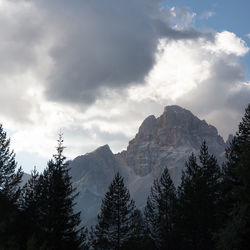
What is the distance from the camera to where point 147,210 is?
4497 cm

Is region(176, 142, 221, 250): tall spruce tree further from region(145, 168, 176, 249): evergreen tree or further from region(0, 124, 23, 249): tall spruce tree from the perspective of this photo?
region(0, 124, 23, 249): tall spruce tree

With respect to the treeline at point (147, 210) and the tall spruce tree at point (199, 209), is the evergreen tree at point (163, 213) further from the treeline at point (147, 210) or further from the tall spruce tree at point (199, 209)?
the tall spruce tree at point (199, 209)

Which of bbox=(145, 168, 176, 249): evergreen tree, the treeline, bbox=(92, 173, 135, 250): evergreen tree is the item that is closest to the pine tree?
the treeline

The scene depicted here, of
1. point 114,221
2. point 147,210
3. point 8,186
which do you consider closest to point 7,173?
point 8,186

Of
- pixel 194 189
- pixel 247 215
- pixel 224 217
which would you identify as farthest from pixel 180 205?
pixel 247 215

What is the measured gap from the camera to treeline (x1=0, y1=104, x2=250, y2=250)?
21.1 metres

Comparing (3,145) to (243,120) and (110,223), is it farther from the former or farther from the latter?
(243,120)

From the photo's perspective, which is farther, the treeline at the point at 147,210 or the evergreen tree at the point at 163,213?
the evergreen tree at the point at 163,213

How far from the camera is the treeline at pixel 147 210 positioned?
21067mm

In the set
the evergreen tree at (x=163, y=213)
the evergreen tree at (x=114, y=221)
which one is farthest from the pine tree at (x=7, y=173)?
the evergreen tree at (x=163, y=213)

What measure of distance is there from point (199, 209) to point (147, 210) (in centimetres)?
1207

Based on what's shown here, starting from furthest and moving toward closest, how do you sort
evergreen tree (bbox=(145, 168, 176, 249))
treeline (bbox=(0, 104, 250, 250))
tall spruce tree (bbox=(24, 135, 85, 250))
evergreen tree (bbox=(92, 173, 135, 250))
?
1. evergreen tree (bbox=(145, 168, 176, 249))
2. evergreen tree (bbox=(92, 173, 135, 250))
3. tall spruce tree (bbox=(24, 135, 85, 250))
4. treeline (bbox=(0, 104, 250, 250))

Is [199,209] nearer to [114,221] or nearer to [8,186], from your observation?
[114,221]

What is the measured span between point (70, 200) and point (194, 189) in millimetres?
14575
